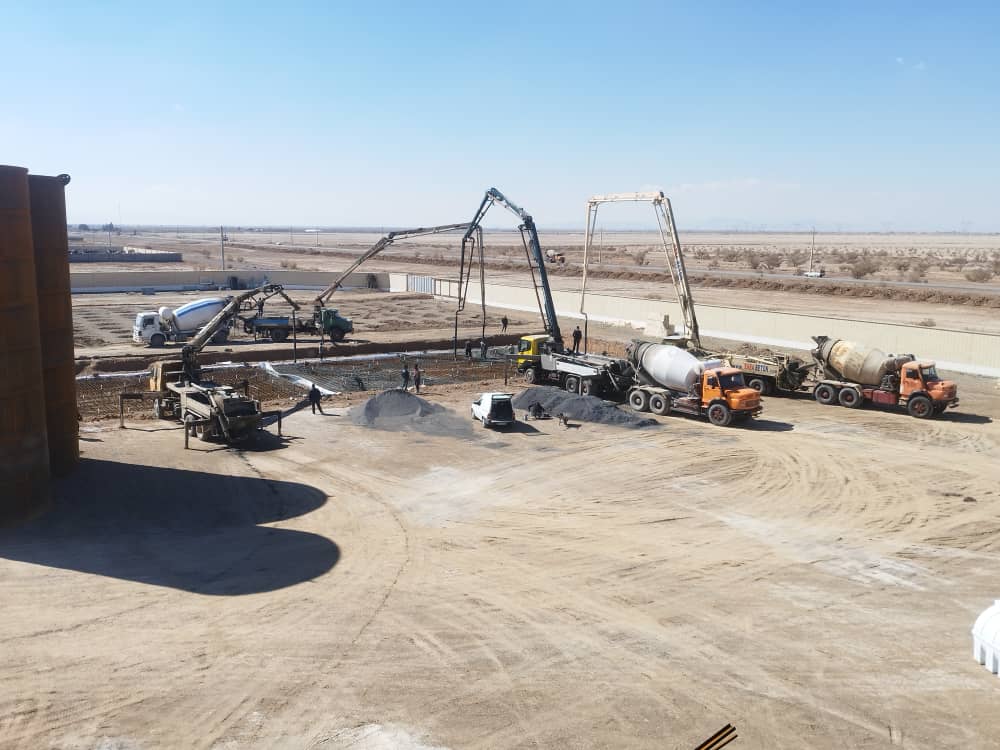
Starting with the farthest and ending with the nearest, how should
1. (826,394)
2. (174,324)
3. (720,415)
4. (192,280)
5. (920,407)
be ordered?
1. (192,280)
2. (174,324)
3. (826,394)
4. (920,407)
5. (720,415)

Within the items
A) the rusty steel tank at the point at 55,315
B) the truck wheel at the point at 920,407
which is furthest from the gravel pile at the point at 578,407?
the rusty steel tank at the point at 55,315

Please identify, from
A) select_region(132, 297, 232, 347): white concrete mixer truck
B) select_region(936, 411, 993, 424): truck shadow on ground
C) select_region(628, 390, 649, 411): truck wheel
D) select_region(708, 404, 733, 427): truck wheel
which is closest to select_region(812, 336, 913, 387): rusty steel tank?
select_region(936, 411, 993, 424): truck shadow on ground

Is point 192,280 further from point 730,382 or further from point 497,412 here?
point 730,382

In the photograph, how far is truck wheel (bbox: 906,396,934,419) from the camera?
2966 centimetres

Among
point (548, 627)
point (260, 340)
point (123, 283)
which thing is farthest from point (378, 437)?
point (123, 283)

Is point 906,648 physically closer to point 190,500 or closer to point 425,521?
point 425,521

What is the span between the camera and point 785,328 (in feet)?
149

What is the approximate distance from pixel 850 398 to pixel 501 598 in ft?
69.8

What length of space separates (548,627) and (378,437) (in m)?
13.8

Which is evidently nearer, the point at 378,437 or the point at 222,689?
the point at 222,689

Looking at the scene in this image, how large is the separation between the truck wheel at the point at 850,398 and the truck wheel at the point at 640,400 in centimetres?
743

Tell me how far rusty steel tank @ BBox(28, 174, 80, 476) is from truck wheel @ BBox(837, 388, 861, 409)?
2577cm

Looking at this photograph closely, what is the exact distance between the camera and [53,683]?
1208 centimetres

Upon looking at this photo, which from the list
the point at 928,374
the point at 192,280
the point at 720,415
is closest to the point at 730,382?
the point at 720,415
